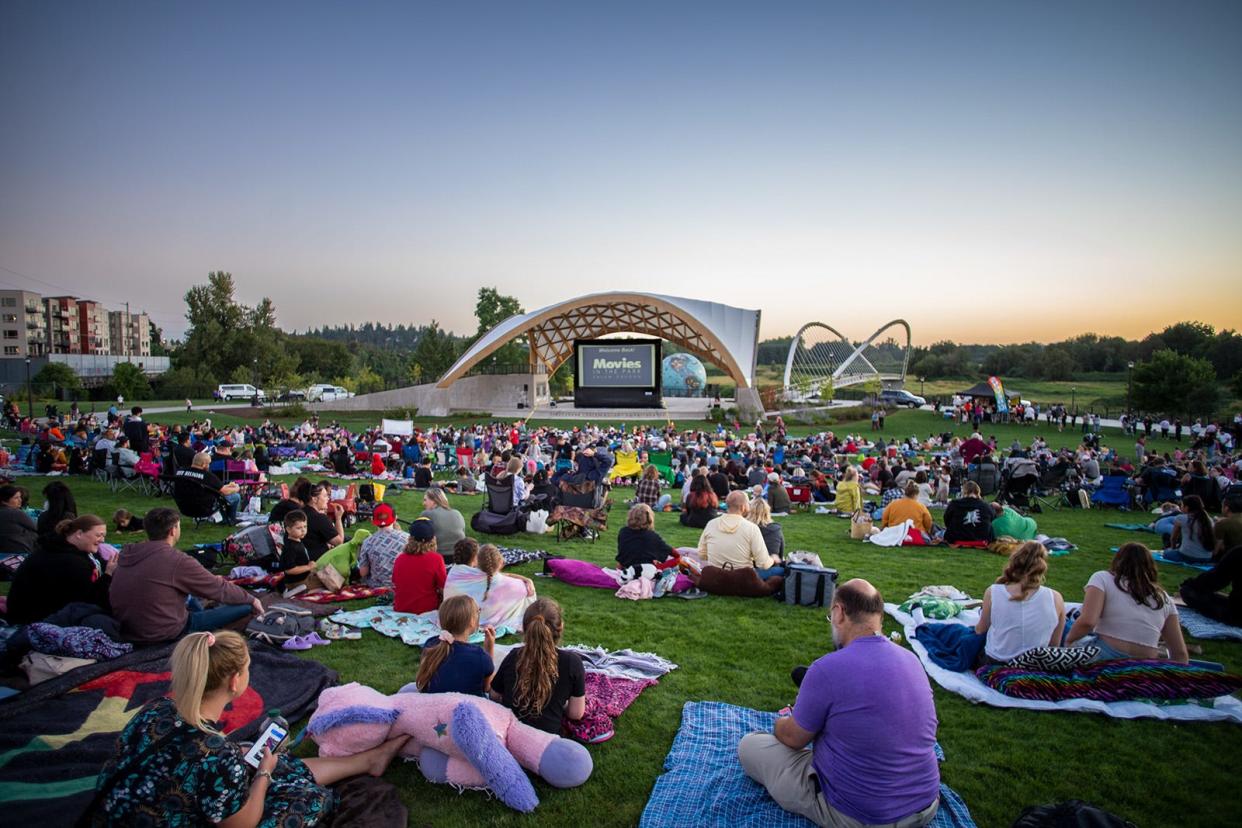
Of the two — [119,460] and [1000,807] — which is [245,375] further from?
[1000,807]

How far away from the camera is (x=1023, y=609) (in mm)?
4133

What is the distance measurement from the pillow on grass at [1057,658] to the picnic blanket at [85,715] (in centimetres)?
446

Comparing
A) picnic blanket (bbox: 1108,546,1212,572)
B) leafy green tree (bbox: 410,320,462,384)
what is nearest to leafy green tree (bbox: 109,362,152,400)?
leafy green tree (bbox: 410,320,462,384)

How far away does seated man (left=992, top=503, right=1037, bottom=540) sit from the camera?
26.9ft

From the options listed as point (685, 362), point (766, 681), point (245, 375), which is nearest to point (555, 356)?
point (685, 362)

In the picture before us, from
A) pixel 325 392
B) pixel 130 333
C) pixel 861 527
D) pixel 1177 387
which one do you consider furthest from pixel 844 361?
pixel 130 333

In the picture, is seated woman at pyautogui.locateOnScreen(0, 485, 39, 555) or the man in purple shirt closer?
the man in purple shirt

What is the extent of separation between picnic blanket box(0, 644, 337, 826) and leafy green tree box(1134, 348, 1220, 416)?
41950mm

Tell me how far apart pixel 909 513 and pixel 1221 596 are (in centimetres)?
349

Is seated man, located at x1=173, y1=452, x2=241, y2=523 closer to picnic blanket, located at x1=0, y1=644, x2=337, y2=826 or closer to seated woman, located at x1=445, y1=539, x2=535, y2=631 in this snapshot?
picnic blanket, located at x1=0, y1=644, x2=337, y2=826

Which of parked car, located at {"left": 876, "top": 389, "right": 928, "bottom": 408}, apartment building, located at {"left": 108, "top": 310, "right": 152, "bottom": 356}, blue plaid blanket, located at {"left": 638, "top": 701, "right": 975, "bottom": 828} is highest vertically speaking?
apartment building, located at {"left": 108, "top": 310, "right": 152, "bottom": 356}

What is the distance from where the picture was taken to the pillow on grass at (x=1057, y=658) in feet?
13.4

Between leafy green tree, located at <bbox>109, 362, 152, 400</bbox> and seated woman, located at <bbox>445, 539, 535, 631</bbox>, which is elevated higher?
leafy green tree, located at <bbox>109, 362, 152, 400</bbox>

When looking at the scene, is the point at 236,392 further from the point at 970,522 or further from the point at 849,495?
the point at 970,522
